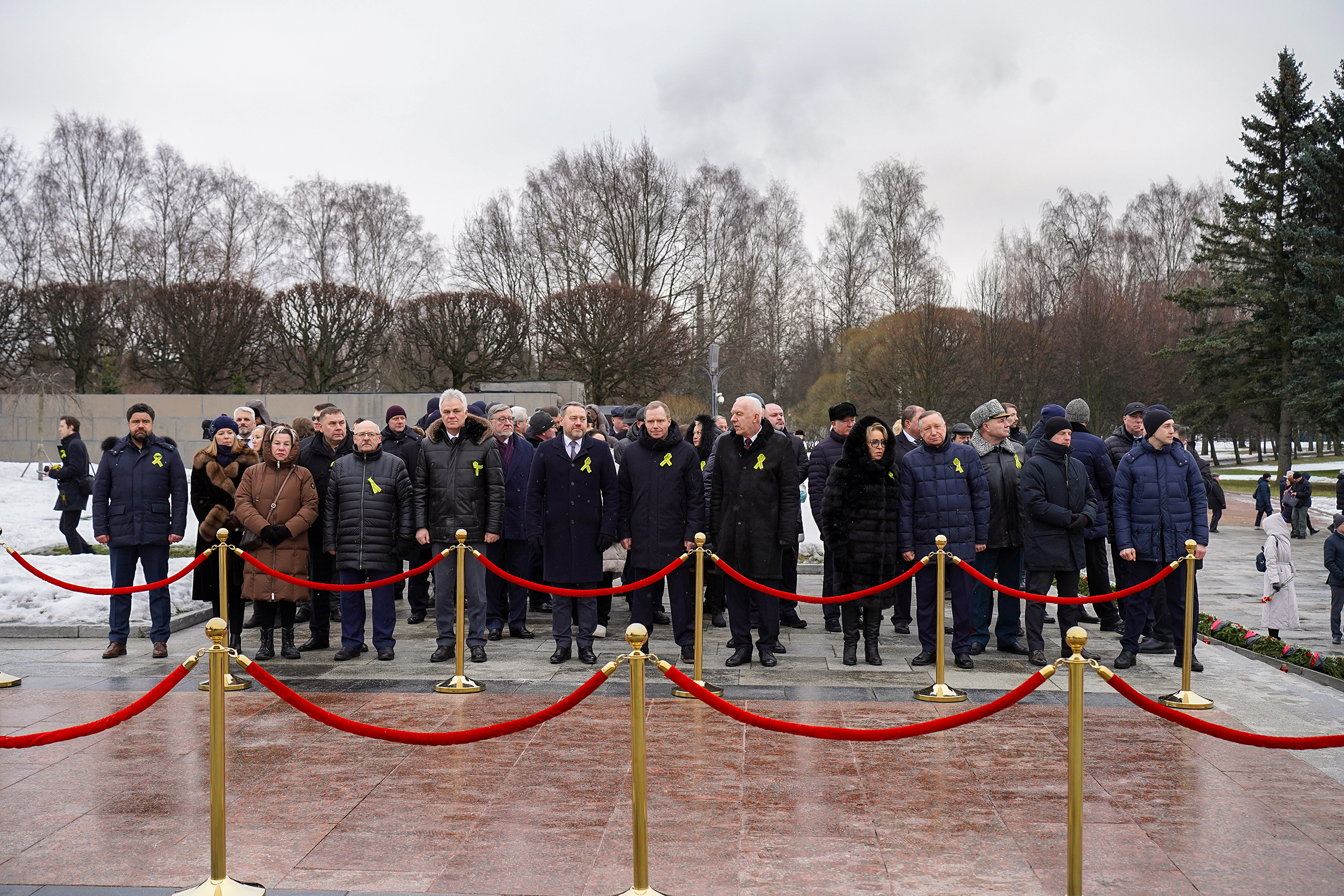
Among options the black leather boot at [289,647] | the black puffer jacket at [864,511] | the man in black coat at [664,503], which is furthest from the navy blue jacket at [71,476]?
the black puffer jacket at [864,511]

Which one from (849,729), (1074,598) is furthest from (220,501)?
(1074,598)

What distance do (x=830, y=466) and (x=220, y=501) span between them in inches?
Answer: 227

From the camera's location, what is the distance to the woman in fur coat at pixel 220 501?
8.60m

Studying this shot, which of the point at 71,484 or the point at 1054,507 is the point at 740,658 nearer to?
the point at 1054,507

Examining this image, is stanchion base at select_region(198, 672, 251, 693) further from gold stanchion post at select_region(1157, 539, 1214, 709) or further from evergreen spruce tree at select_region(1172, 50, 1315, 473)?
evergreen spruce tree at select_region(1172, 50, 1315, 473)

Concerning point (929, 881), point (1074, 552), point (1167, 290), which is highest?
point (1167, 290)

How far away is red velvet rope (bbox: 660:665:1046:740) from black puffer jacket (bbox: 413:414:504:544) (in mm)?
4629

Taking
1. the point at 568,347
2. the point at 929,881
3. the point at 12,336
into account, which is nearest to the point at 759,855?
the point at 929,881

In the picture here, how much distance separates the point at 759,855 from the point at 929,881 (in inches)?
29.0

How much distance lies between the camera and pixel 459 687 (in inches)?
289

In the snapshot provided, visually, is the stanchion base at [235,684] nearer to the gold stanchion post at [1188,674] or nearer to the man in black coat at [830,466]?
the man in black coat at [830,466]

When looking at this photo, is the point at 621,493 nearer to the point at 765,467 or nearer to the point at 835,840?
the point at 765,467

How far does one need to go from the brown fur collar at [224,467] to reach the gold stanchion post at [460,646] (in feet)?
7.78

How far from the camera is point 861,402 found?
122 ft
